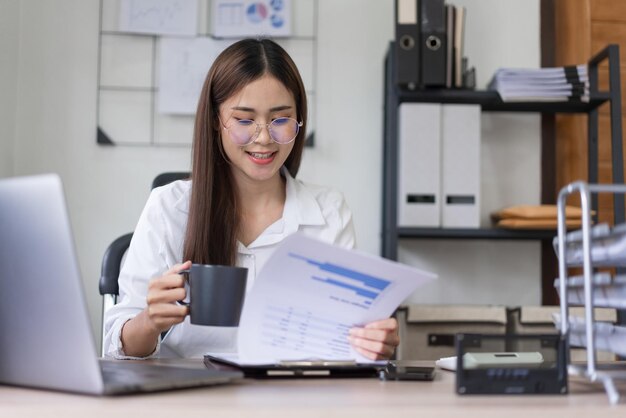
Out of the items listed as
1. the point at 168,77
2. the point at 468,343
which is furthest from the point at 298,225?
the point at 168,77

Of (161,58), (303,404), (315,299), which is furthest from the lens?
(161,58)

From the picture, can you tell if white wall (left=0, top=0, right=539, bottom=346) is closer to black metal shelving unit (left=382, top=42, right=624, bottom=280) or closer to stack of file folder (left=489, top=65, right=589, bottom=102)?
black metal shelving unit (left=382, top=42, right=624, bottom=280)

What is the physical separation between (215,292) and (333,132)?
181 cm

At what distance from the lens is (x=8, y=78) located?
104 inches

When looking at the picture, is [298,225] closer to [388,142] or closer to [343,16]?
[388,142]

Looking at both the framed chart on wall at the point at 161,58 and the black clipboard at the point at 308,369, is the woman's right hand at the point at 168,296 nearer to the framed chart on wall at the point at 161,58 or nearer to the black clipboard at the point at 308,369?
the black clipboard at the point at 308,369

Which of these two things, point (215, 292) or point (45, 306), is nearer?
point (45, 306)

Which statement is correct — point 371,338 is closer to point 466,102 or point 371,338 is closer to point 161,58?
point 466,102

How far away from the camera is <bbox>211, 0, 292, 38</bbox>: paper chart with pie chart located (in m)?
2.71

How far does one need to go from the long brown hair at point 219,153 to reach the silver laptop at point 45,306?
69 centimetres

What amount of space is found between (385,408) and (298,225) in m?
0.93

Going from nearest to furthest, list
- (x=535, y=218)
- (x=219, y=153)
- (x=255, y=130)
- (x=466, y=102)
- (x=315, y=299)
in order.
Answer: (x=315, y=299), (x=255, y=130), (x=219, y=153), (x=535, y=218), (x=466, y=102)

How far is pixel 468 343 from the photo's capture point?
760mm

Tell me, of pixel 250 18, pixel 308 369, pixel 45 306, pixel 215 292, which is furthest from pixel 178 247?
pixel 250 18
